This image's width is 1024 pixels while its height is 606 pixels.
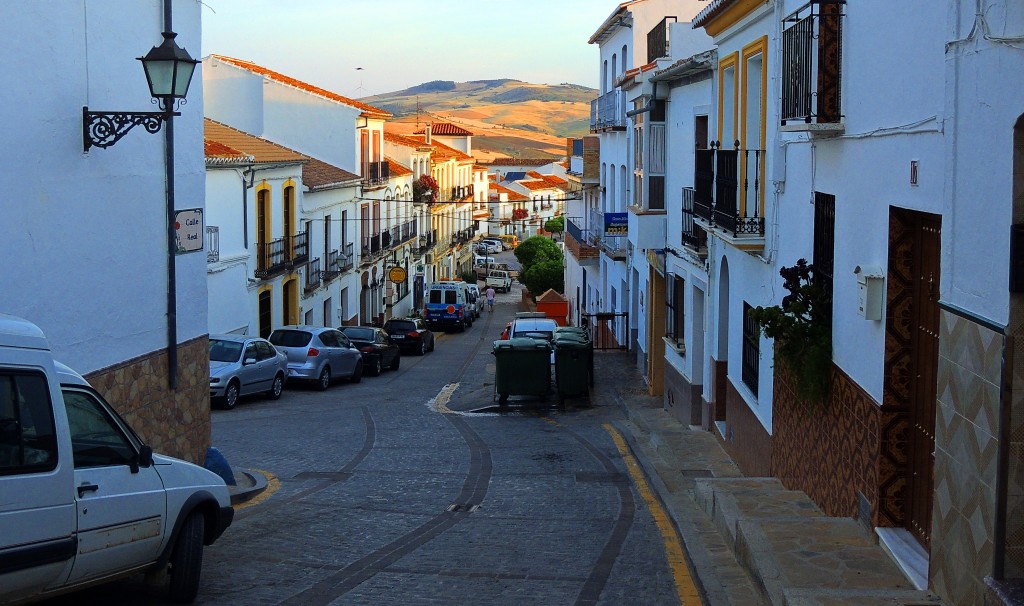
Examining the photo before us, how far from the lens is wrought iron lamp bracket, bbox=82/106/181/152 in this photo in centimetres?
966

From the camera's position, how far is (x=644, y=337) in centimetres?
2530

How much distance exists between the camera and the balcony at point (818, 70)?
9227 millimetres

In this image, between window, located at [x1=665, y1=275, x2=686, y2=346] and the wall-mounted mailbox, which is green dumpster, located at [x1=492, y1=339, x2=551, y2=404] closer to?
window, located at [x1=665, y1=275, x2=686, y2=346]

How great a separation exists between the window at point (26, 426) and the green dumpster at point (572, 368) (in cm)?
1623

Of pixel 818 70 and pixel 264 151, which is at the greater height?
pixel 264 151

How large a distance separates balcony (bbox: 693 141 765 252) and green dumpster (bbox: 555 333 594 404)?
7.41 metres

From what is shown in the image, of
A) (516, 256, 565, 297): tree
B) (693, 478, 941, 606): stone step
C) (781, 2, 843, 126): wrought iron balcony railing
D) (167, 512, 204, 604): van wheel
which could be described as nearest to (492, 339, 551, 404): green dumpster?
(693, 478, 941, 606): stone step

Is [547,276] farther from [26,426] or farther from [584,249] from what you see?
[26,426]

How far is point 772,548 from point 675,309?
1228 centimetres

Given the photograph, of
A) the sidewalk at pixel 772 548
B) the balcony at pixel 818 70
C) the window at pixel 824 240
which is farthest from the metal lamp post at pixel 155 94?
the sidewalk at pixel 772 548

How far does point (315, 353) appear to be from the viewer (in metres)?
26.0

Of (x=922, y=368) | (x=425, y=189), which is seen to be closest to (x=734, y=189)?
(x=922, y=368)

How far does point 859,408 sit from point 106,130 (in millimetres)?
6767

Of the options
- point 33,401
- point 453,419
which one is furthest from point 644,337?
point 33,401
